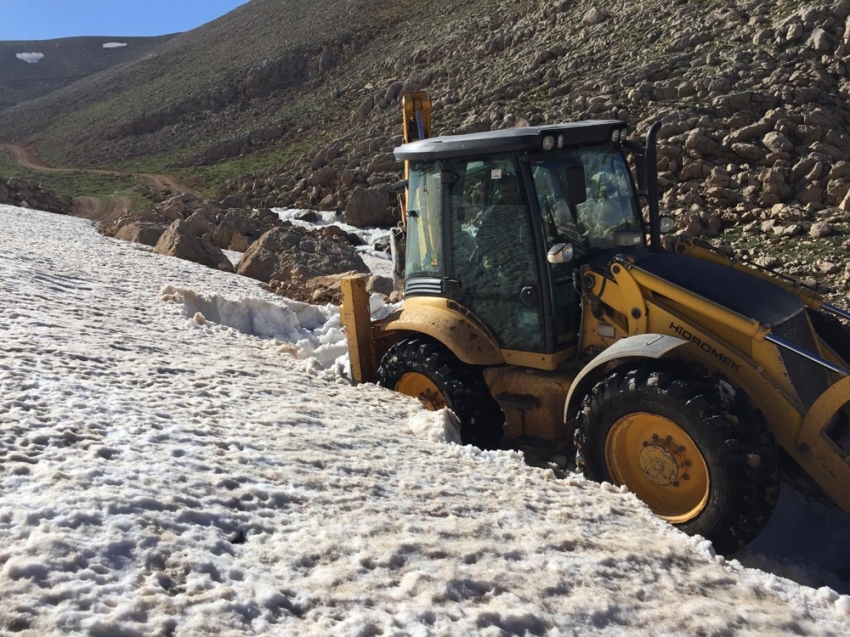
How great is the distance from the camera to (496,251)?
17.0 ft

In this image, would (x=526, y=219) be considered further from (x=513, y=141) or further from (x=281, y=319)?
(x=281, y=319)

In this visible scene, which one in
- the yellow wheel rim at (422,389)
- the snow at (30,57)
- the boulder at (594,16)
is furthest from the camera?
the snow at (30,57)

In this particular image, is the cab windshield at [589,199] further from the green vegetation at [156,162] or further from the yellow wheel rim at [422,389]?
the green vegetation at [156,162]

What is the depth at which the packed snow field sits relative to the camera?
7.67 feet

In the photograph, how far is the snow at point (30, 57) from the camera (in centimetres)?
9756

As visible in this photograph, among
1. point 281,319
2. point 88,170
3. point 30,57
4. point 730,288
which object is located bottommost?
point 281,319

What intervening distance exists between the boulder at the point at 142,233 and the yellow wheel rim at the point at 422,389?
31.9ft

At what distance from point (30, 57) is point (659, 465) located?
114297 mm

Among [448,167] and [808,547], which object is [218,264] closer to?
[448,167]

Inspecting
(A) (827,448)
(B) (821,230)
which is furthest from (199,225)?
(A) (827,448)

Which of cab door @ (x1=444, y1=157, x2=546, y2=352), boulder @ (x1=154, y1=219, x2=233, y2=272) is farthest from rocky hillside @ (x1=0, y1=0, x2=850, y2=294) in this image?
boulder @ (x1=154, y1=219, x2=233, y2=272)

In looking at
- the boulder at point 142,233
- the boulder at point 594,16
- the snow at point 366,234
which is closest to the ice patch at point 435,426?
the snow at point 366,234

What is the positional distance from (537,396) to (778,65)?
54.2 feet

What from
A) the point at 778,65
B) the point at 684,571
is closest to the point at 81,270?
the point at 684,571
